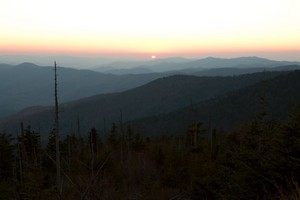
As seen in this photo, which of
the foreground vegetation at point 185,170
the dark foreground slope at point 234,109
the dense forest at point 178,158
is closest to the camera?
the foreground vegetation at point 185,170

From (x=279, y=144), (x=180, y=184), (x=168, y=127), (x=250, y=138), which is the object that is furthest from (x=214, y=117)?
(x=279, y=144)

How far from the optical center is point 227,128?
9294 centimetres

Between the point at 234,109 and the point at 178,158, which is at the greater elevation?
the point at 178,158

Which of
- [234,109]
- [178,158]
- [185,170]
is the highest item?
[178,158]

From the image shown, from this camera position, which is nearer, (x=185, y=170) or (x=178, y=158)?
(x=185, y=170)

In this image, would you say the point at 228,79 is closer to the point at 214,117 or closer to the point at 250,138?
the point at 214,117

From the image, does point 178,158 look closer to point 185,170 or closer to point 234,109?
point 185,170

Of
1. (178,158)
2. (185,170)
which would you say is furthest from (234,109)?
(185,170)

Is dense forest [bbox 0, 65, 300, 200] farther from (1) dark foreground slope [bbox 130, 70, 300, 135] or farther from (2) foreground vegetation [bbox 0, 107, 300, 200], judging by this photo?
(1) dark foreground slope [bbox 130, 70, 300, 135]

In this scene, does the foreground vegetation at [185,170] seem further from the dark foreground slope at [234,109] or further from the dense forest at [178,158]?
the dark foreground slope at [234,109]

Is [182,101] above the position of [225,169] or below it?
below

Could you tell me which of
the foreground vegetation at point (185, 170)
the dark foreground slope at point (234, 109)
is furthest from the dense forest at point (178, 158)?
the dark foreground slope at point (234, 109)

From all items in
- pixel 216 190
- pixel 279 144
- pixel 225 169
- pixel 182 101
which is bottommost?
pixel 182 101

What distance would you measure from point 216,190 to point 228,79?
611 feet
